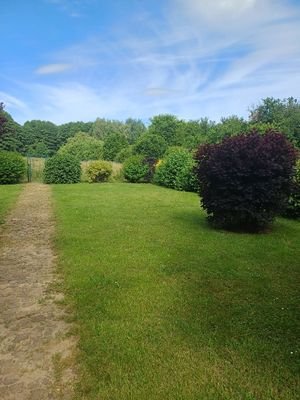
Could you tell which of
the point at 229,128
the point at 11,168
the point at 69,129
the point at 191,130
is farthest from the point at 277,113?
the point at 69,129

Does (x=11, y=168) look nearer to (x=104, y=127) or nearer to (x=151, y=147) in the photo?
(x=151, y=147)

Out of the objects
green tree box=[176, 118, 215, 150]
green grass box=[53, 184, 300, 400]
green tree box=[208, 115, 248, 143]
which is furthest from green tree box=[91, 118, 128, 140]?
green grass box=[53, 184, 300, 400]

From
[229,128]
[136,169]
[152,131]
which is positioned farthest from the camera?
[152,131]

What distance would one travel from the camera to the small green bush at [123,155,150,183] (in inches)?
870

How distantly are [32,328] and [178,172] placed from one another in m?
14.9

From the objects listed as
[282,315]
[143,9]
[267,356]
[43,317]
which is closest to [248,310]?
[282,315]

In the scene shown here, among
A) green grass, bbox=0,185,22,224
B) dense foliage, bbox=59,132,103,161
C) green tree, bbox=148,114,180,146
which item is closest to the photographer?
green grass, bbox=0,185,22,224

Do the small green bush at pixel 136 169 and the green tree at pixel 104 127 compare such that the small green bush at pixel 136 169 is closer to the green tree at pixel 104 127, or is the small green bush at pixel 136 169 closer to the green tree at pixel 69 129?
the green tree at pixel 104 127

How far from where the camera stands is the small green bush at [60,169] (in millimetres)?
20594

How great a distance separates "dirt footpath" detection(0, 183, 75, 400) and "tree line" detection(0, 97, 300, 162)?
19.7 metres

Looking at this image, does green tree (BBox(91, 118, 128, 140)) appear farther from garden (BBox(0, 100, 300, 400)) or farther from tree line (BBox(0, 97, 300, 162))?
garden (BBox(0, 100, 300, 400))

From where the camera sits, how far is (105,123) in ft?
243

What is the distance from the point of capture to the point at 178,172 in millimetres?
18094

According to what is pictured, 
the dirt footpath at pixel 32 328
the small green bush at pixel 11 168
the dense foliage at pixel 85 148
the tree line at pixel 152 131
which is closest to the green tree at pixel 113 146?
the tree line at pixel 152 131
